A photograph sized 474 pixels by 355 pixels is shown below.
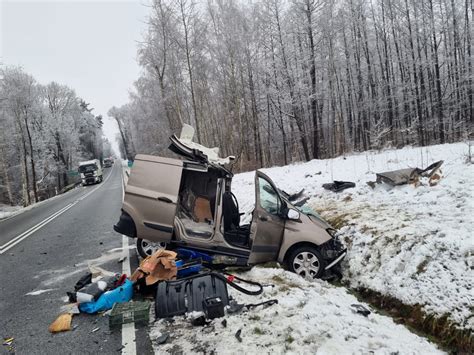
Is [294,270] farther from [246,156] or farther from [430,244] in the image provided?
[246,156]

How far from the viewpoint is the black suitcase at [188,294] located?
4.05m

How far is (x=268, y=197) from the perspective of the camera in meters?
5.69

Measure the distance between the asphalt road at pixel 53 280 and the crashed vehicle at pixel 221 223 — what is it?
42.6 inches

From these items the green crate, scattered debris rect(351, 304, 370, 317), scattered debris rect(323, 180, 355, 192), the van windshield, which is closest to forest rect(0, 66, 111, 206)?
the van windshield

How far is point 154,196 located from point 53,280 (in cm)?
236

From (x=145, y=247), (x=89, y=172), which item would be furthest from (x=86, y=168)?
(x=145, y=247)

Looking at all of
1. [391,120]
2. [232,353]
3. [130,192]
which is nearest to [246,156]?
[391,120]

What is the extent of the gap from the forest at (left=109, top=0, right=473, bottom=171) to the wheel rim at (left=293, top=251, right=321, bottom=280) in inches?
536

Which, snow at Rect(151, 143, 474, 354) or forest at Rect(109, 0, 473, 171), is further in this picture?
forest at Rect(109, 0, 473, 171)

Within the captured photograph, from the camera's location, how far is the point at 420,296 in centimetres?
431

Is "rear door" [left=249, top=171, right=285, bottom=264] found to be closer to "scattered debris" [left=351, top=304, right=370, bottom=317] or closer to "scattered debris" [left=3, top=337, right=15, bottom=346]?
"scattered debris" [left=351, top=304, right=370, bottom=317]

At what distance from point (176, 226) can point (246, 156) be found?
1756 centimetres

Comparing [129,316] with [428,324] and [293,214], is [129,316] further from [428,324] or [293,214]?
[428,324]

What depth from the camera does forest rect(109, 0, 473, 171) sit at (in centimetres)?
2102
